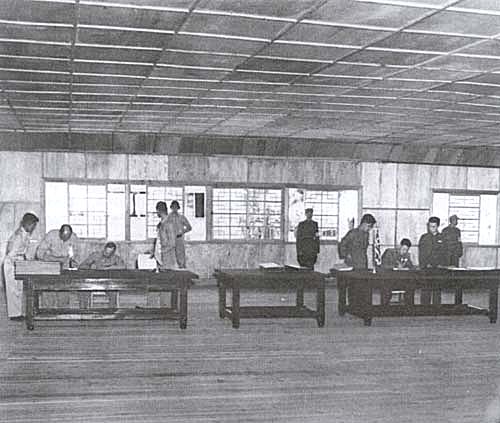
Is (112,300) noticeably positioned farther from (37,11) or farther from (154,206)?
(37,11)

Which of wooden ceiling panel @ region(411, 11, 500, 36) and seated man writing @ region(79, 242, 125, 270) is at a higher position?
wooden ceiling panel @ region(411, 11, 500, 36)

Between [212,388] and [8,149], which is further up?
[8,149]

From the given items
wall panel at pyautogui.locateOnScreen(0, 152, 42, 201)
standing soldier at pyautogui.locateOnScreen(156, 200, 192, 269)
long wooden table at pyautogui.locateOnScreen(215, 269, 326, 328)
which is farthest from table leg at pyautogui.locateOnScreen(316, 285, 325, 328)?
wall panel at pyautogui.locateOnScreen(0, 152, 42, 201)

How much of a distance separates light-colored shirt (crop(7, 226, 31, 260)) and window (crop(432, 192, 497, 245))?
847cm

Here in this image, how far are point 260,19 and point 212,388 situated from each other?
294 centimetres

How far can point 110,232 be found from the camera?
12656 millimetres

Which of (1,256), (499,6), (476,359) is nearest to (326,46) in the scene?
(499,6)

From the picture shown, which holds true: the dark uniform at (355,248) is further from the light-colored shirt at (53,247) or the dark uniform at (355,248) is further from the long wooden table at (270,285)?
the light-colored shirt at (53,247)

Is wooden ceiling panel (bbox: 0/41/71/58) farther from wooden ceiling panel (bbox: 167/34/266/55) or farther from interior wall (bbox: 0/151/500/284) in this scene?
interior wall (bbox: 0/151/500/284)

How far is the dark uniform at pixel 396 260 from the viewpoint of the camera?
10562mm

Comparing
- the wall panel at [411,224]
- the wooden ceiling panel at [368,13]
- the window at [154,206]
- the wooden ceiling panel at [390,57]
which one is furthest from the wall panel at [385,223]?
the wooden ceiling panel at [368,13]

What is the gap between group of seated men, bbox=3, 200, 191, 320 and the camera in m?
8.74

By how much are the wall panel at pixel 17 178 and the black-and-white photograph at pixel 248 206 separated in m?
0.04

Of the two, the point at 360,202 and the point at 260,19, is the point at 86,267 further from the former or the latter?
the point at 360,202
